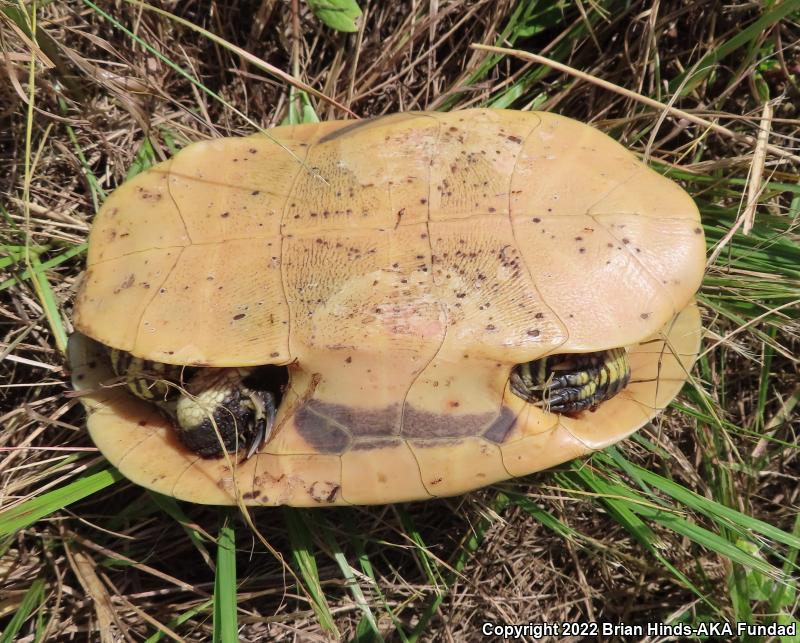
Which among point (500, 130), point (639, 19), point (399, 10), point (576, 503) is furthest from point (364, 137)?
point (576, 503)

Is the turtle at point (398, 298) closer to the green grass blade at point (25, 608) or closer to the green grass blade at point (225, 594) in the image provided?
the green grass blade at point (225, 594)

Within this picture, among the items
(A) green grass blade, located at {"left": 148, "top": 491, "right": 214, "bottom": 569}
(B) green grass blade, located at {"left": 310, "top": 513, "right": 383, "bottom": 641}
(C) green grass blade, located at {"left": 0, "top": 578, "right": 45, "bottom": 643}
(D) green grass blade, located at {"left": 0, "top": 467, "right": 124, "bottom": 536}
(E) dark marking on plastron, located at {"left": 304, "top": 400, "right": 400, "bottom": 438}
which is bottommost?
(C) green grass blade, located at {"left": 0, "top": 578, "right": 45, "bottom": 643}

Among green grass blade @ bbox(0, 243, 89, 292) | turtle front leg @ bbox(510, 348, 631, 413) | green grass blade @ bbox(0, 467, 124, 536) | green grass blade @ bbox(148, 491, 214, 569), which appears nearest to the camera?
turtle front leg @ bbox(510, 348, 631, 413)

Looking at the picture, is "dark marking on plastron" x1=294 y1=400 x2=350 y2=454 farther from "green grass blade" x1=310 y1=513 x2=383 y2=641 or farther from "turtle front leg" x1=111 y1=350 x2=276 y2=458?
"green grass blade" x1=310 y1=513 x2=383 y2=641

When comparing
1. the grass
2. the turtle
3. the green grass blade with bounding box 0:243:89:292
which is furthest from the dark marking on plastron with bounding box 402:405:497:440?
the green grass blade with bounding box 0:243:89:292

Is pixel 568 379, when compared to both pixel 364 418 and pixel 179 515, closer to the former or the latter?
pixel 364 418

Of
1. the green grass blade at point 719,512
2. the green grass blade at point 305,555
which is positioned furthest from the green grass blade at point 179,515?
the green grass blade at point 719,512

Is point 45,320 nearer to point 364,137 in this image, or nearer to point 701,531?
point 364,137
